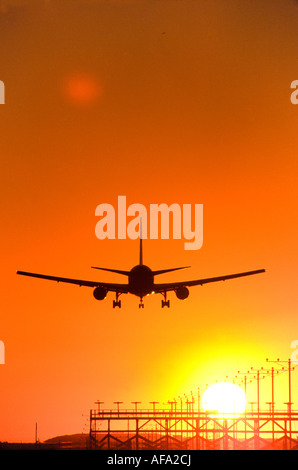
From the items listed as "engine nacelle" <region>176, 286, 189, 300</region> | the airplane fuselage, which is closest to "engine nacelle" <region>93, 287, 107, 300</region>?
the airplane fuselage

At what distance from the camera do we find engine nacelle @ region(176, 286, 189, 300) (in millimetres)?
127750

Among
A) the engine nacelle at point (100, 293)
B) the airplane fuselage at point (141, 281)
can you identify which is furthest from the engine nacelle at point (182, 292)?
the engine nacelle at point (100, 293)

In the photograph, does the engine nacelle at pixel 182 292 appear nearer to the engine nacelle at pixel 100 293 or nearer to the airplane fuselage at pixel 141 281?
the airplane fuselage at pixel 141 281

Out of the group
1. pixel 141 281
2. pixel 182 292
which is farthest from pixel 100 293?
pixel 182 292

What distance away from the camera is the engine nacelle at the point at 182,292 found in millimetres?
127750

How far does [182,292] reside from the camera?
128 meters

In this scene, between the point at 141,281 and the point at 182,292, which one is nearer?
the point at 182,292

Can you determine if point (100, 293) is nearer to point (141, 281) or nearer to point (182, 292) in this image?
point (141, 281)
